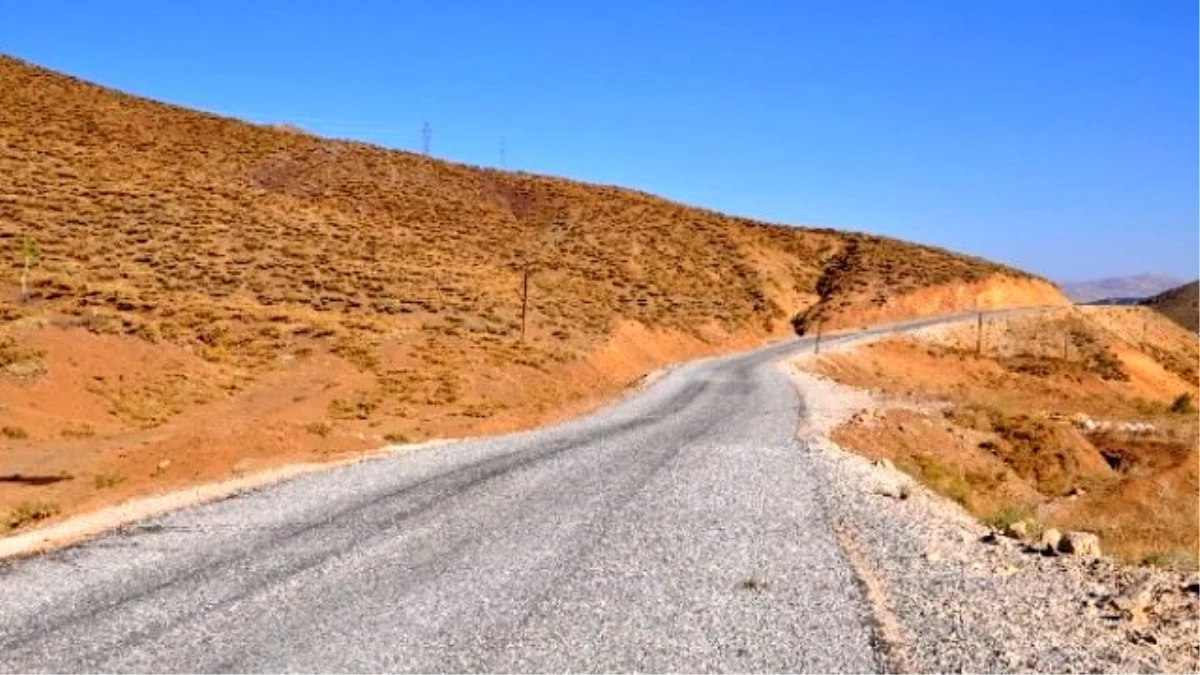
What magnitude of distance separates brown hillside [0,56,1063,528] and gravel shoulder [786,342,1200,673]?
1146 cm

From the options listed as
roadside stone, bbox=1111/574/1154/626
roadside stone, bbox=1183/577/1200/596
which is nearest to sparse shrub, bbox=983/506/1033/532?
roadside stone, bbox=1183/577/1200/596

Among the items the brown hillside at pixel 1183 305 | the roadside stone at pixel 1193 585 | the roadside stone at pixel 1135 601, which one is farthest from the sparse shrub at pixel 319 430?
the brown hillside at pixel 1183 305

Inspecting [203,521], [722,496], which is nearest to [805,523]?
[722,496]

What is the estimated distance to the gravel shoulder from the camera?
28.9 ft

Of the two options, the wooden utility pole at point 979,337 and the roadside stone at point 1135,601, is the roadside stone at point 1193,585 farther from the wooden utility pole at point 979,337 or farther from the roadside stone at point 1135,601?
the wooden utility pole at point 979,337

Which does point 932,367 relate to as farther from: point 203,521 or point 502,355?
point 203,521

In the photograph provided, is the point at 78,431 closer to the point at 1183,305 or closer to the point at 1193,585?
the point at 1193,585

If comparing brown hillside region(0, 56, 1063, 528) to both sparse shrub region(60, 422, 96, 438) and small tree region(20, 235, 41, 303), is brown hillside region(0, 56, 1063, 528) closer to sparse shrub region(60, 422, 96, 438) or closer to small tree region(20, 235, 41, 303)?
sparse shrub region(60, 422, 96, 438)

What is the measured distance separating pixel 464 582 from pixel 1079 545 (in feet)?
24.2

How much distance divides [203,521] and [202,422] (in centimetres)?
1779

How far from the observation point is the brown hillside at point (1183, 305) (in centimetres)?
15754

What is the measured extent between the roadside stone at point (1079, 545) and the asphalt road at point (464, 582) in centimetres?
285

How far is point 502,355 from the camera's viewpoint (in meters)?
43.2

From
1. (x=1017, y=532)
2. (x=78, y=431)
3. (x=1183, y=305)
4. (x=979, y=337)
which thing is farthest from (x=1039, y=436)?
(x=1183, y=305)
